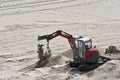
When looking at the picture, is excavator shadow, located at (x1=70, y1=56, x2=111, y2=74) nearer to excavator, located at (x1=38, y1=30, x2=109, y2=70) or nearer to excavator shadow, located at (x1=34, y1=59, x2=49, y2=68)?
excavator, located at (x1=38, y1=30, x2=109, y2=70)

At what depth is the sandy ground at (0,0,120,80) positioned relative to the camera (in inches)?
696

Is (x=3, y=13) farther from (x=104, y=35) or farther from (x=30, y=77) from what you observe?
(x=30, y=77)

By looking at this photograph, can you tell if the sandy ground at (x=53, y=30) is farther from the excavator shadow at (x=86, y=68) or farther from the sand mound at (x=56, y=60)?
the excavator shadow at (x=86, y=68)

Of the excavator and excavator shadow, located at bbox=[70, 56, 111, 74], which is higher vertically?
the excavator

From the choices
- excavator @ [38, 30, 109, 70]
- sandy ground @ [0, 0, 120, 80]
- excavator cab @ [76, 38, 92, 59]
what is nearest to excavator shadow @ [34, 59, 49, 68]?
sandy ground @ [0, 0, 120, 80]

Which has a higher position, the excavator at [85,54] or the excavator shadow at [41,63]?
the excavator at [85,54]

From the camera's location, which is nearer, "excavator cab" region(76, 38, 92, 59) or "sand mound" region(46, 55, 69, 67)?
"excavator cab" region(76, 38, 92, 59)

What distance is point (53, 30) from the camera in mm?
26391

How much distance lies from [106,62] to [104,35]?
309 inches

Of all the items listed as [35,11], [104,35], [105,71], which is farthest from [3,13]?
→ [105,71]

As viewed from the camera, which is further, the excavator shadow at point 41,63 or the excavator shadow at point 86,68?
the excavator shadow at point 41,63

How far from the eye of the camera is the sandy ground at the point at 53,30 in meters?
17.7

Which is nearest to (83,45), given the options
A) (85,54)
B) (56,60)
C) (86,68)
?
(85,54)

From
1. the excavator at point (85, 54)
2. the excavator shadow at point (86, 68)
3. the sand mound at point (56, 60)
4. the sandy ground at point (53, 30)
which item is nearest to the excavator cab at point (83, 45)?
the excavator at point (85, 54)
